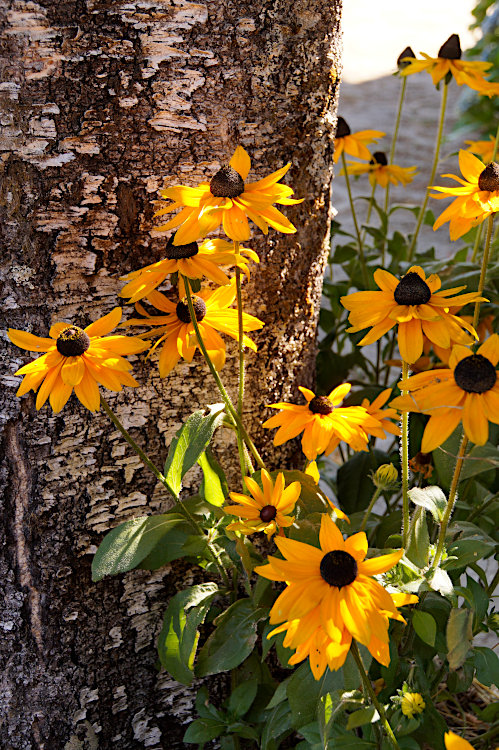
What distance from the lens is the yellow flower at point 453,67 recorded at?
4.89 ft

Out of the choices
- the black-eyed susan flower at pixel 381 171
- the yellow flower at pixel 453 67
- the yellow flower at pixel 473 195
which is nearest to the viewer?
the yellow flower at pixel 473 195

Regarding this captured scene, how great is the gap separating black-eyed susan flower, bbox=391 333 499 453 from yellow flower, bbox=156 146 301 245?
26cm

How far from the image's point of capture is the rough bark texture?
101 cm

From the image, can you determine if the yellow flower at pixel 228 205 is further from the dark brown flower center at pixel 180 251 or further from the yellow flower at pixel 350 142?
the yellow flower at pixel 350 142

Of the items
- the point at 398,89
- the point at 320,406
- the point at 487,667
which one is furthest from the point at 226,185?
the point at 398,89

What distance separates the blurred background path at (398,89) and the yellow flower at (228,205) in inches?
109

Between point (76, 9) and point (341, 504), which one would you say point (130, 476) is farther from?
point (76, 9)

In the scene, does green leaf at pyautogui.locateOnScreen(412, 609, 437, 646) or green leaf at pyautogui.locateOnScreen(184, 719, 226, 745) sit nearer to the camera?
green leaf at pyautogui.locateOnScreen(412, 609, 437, 646)

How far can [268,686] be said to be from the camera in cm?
120

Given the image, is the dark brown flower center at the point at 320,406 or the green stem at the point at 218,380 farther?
the dark brown flower center at the point at 320,406

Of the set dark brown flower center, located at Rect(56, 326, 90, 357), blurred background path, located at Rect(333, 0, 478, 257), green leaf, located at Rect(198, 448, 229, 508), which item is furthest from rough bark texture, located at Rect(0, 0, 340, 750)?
blurred background path, located at Rect(333, 0, 478, 257)

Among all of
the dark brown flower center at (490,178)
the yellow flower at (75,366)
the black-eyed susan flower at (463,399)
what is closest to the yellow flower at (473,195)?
the dark brown flower center at (490,178)

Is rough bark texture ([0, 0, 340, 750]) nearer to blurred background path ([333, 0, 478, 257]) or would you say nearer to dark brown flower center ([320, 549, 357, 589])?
dark brown flower center ([320, 549, 357, 589])

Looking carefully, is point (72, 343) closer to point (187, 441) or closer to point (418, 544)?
point (187, 441)
